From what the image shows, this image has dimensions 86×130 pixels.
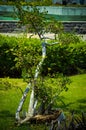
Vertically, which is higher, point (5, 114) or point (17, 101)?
point (5, 114)

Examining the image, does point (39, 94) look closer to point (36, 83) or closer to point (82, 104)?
point (36, 83)

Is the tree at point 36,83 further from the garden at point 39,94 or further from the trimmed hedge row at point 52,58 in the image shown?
the trimmed hedge row at point 52,58

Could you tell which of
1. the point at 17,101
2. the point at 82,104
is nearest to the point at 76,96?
the point at 82,104

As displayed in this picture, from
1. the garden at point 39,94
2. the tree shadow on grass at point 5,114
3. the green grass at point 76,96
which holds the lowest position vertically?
the green grass at point 76,96

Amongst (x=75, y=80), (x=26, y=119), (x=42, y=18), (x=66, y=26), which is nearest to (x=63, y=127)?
(x=26, y=119)

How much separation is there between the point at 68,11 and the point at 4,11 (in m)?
6.05

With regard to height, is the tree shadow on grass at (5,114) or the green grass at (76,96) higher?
the tree shadow on grass at (5,114)

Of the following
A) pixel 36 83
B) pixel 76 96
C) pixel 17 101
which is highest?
pixel 36 83

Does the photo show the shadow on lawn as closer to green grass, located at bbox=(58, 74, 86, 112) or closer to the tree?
green grass, located at bbox=(58, 74, 86, 112)

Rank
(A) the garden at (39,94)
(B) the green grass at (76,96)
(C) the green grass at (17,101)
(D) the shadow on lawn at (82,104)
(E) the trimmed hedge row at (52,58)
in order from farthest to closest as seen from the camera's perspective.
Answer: (E) the trimmed hedge row at (52,58) < (B) the green grass at (76,96) < (D) the shadow on lawn at (82,104) < (C) the green grass at (17,101) < (A) the garden at (39,94)

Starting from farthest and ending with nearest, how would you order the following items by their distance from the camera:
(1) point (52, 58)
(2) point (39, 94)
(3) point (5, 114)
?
1. (1) point (52, 58)
2. (3) point (5, 114)
3. (2) point (39, 94)

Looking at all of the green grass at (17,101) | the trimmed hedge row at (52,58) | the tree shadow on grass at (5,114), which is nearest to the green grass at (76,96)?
the green grass at (17,101)

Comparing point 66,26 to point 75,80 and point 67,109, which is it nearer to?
point 75,80

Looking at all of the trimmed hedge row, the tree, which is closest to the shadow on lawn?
the tree
